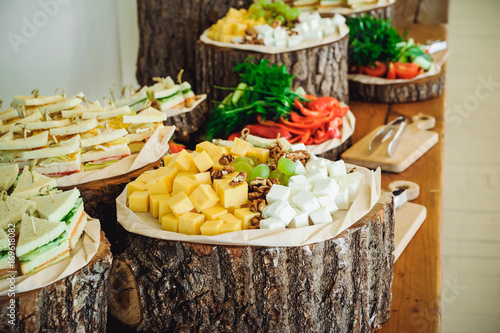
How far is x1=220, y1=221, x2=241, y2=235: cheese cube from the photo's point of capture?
155 centimetres

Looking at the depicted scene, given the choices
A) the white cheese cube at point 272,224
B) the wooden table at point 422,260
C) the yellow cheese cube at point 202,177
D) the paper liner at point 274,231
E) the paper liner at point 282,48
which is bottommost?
the wooden table at point 422,260

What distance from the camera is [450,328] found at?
2.88 meters

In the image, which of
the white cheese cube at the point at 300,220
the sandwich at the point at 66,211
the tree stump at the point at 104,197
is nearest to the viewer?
the sandwich at the point at 66,211

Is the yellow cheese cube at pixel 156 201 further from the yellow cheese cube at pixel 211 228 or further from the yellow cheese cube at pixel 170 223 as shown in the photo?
the yellow cheese cube at pixel 211 228

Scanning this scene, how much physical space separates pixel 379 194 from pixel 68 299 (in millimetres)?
946

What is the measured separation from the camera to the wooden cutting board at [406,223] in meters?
2.12

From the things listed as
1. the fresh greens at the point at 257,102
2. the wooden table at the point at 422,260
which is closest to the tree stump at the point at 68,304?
the wooden table at the point at 422,260

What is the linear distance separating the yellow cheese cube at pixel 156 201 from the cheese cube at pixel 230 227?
211 mm

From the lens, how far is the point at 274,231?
1533 mm

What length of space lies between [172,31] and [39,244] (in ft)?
9.11

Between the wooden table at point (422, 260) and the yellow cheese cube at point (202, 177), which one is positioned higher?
the yellow cheese cube at point (202, 177)

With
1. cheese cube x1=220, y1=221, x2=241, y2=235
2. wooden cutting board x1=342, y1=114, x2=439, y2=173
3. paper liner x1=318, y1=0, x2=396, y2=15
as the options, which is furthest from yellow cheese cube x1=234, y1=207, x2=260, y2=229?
paper liner x1=318, y1=0, x2=396, y2=15

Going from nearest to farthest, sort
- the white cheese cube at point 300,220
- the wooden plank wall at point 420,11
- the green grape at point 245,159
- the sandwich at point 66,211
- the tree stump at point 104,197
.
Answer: the sandwich at point 66,211
the white cheese cube at point 300,220
the green grape at point 245,159
the tree stump at point 104,197
the wooden plank wall at point 420,11

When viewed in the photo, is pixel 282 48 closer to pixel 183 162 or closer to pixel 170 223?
pixel 183 162
